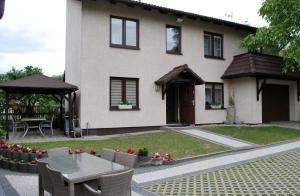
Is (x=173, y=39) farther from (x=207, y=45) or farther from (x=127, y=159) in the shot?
(x=127, y=159)

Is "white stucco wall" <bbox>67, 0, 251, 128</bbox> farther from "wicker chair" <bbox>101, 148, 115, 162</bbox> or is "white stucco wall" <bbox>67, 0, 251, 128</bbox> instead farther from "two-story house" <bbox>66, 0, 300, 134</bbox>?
"wicker chair" <bbox>101, 148, 115, 162</bbox>

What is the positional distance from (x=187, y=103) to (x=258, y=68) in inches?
178

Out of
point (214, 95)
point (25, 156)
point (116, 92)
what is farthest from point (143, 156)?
point (214, 95)

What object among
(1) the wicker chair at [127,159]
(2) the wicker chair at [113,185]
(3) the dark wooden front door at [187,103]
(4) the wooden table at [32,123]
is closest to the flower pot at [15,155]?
(1) the wicker chair at [127,159]

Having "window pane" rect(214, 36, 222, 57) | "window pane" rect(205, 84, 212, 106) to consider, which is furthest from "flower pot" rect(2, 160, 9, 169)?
"window pane" rect(214, 36, 222, 57)

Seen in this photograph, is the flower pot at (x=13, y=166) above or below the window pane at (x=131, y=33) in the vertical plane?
below

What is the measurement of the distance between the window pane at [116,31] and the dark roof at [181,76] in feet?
9.53

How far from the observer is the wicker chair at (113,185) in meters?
3.81

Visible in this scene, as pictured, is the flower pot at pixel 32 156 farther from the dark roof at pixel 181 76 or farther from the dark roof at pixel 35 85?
the dark roof at pixel 181 76

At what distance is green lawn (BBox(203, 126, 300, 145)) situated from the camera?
498 inches

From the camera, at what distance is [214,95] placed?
59.7 feet

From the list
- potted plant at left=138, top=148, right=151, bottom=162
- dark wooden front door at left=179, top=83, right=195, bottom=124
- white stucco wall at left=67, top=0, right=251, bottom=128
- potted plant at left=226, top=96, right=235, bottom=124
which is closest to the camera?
potted plant at left=138, top=148, right=151, bottom=162

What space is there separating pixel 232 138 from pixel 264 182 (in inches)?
247

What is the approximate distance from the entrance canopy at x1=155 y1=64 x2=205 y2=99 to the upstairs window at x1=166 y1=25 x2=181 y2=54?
1.20 metres
